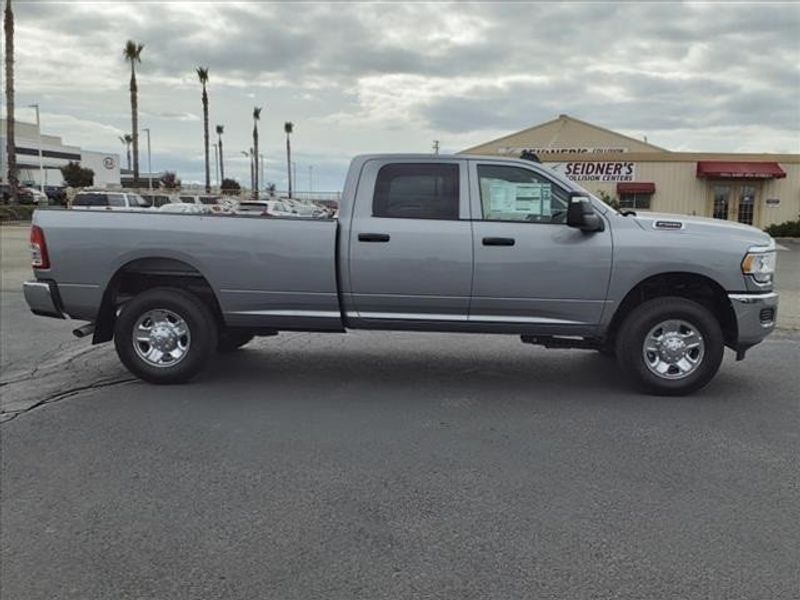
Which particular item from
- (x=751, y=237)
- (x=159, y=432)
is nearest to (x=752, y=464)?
(x=751, y=237)

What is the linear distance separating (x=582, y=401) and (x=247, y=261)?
308 cm

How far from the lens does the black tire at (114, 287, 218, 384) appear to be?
20.2ft

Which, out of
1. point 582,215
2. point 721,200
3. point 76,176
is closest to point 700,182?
point 721,200

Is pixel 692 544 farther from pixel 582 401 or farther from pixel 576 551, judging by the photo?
pixel 582 401

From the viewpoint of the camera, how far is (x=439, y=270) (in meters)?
5.93

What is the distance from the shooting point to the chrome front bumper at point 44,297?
621 centimetres

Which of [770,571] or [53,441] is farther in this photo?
[53,441]

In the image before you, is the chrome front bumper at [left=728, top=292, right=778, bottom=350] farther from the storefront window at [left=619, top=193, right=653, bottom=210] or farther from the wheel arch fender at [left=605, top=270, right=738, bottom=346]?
the storefront window at [left=619, top=193, right=653, bottom=210]

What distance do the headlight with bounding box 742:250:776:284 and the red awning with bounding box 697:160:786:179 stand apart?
994 inches

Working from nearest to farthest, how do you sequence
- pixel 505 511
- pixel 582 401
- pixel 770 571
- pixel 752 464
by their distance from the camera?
pixel 770 571, pixel 505 511, pixel 752 464, pixel 582 401

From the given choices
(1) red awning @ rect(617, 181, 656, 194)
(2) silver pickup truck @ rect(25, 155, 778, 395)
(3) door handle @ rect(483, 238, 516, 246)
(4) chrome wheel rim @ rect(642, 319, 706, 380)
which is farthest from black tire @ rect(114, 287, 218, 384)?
(1) red awning @ rect(617, 181, 656, 194)

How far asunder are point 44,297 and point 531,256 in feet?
14.1

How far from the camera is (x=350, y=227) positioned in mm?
6012

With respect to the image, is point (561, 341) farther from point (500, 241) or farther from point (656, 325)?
point (500, 241)
